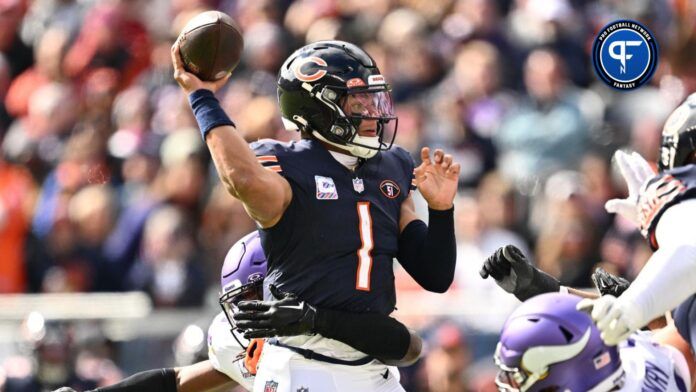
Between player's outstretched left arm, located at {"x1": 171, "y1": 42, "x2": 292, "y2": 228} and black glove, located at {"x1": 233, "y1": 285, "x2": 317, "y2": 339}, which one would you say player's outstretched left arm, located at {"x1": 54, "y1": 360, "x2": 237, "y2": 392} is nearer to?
black glove, located at {"x1": 233, "y1": 285, "x2": 317, "y2": 339}

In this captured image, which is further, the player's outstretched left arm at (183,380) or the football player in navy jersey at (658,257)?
the player's outstretched left arm at (183,380)

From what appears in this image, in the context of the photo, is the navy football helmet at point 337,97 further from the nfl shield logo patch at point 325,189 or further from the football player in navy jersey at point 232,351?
the football player in navy jersey at point 232,351

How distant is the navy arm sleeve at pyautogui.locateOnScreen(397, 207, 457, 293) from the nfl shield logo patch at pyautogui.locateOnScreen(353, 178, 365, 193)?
279 millimetres

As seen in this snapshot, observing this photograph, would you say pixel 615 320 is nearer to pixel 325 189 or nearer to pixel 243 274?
pixel 325 189

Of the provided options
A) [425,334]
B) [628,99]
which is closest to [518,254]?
[425,334]

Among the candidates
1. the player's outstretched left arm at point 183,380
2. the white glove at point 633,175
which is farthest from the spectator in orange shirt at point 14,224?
the white glove at point 633,175

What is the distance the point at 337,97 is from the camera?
5.58m

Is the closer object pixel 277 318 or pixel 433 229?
pixel 277 318

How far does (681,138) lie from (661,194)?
0.29 metres

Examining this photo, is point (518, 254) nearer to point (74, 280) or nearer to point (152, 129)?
point (74, 280)

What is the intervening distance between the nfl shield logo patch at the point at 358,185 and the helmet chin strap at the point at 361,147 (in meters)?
0.11

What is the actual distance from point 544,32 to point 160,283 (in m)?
3.48

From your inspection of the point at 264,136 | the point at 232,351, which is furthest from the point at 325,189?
the point at 264,136

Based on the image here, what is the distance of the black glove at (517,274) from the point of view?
5.52 metres
